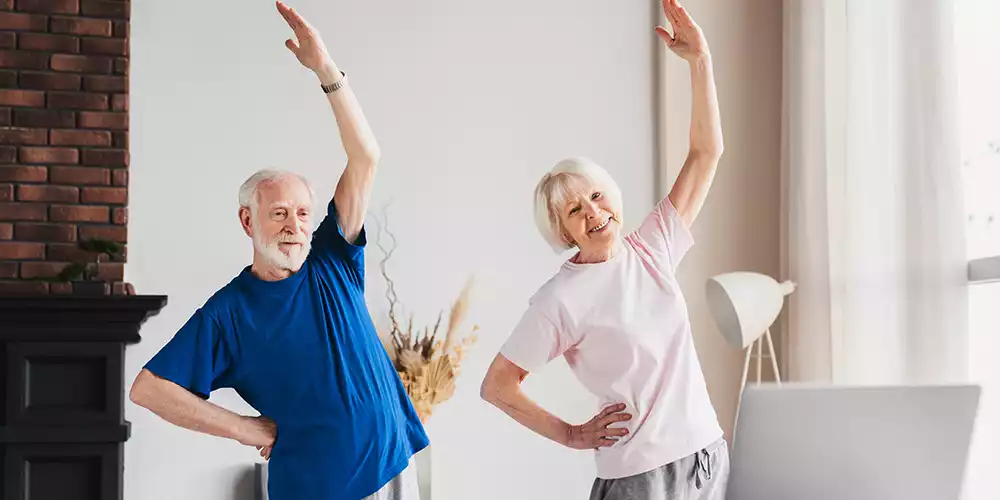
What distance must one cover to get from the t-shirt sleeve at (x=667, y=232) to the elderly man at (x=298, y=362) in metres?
0.64

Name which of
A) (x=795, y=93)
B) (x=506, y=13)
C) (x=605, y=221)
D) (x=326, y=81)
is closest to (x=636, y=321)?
(x=605, y=221)

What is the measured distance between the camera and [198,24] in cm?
412

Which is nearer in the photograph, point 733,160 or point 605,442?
point 605,442

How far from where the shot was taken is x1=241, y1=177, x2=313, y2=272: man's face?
7.79ft

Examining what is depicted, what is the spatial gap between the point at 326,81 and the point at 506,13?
7.21 ft

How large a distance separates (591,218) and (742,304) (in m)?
1.39

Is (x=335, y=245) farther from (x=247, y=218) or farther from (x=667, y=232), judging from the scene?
(x=667, y=232)

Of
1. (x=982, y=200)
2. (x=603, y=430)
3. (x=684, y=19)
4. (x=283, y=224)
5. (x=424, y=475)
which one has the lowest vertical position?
(x=424, y=475)

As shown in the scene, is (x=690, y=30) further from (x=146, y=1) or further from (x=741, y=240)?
(x=146, y=1)

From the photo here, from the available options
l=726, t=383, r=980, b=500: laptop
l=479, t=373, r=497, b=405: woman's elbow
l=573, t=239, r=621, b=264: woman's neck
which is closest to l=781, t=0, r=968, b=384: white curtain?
l=726, t=383, r=980, b=500: laptop

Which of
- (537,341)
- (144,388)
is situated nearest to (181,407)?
(144,388)

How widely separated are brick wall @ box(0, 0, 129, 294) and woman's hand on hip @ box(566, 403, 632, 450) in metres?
2.10

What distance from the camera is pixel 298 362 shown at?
2324 millimetres

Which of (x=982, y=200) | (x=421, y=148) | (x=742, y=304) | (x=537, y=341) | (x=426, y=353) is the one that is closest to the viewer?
(x=537, y=341)
